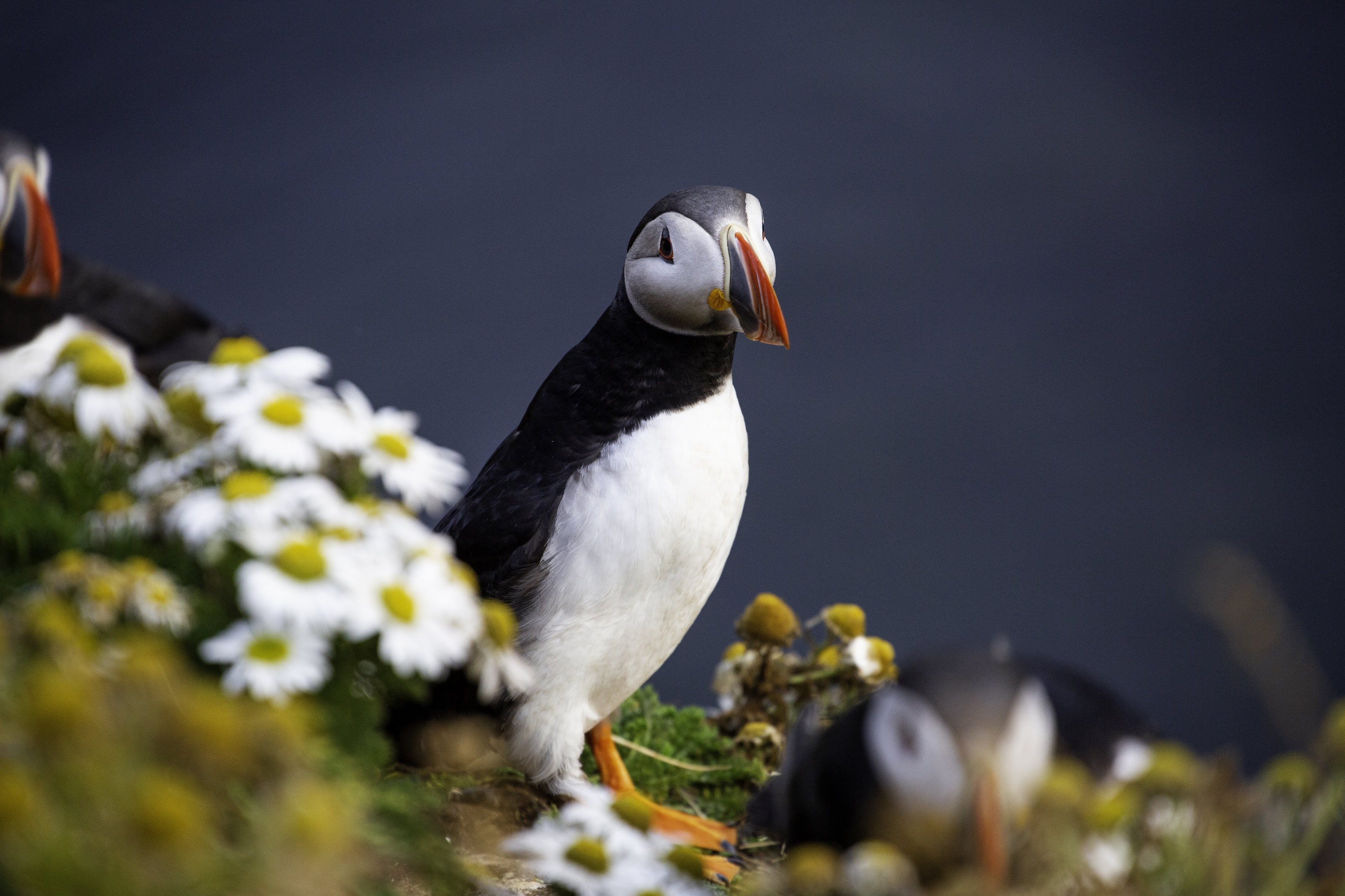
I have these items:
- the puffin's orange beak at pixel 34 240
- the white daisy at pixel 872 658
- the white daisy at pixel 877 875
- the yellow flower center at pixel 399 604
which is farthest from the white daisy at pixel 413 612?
the white daisy at pixel 872 658

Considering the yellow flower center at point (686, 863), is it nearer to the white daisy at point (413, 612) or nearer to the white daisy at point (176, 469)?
the white daisy at point (413, 612)

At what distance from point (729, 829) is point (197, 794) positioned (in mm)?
1161

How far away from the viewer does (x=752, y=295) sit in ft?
4.69

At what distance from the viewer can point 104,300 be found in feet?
6.72

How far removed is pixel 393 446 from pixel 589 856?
14.4 inches

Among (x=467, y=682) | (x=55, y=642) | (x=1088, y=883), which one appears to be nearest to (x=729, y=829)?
(x=467, y=682)

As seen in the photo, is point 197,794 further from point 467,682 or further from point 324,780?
point 467,682

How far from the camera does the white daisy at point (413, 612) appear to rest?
83 cm

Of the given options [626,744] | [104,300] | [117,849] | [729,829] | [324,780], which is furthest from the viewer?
[104,300]

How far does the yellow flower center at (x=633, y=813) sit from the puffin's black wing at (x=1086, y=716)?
356 millimetres

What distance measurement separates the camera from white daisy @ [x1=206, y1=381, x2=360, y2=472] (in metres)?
0.91

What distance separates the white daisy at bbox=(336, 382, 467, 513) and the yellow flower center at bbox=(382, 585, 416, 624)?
14 cm

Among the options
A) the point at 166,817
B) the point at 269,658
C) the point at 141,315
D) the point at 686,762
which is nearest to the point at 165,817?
the point at 166,817

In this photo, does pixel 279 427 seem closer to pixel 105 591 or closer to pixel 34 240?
pixel 105 591
